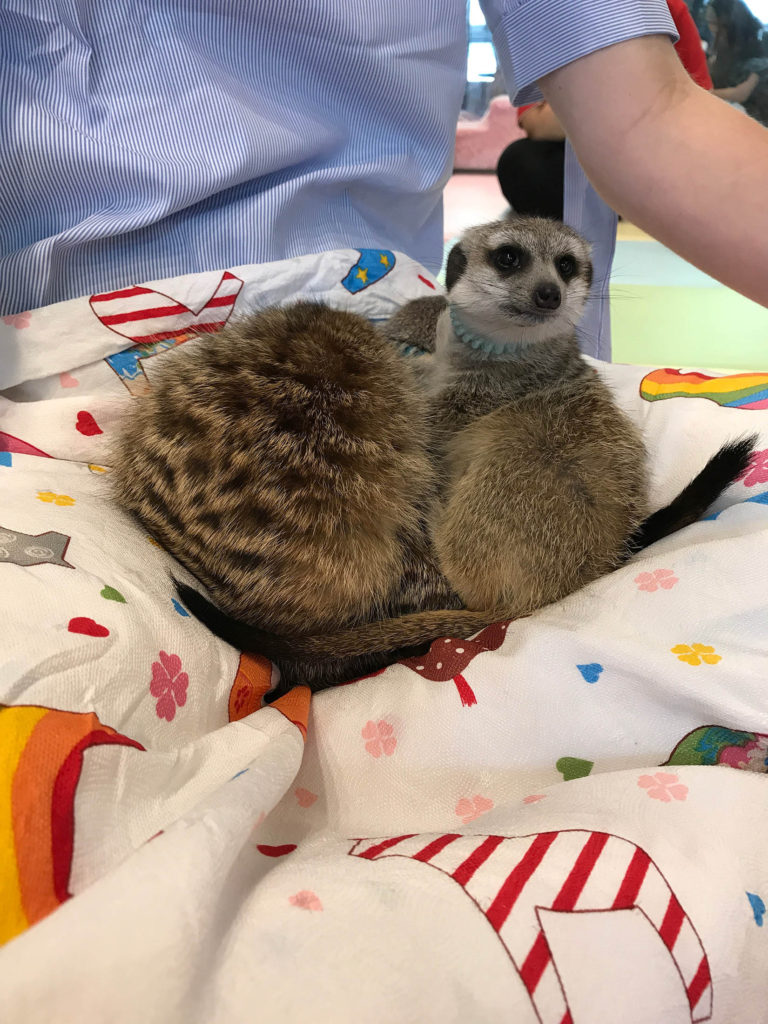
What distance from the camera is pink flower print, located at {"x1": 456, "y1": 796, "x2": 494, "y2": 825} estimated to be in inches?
20.6

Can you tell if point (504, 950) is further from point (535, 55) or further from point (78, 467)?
point (535, 55)

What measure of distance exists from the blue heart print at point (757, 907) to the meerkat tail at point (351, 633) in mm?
330

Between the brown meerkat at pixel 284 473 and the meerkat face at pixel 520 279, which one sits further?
the meerkat face at pixel 520 279

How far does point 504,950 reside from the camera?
0.36 meters

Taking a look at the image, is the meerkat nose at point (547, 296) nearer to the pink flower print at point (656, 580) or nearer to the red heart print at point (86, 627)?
the pink flower print at point (656, 580)

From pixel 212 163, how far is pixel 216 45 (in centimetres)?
17

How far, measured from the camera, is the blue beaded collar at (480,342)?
92 centimetres

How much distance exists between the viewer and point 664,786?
479mm

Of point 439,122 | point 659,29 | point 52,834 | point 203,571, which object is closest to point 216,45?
point 439,122

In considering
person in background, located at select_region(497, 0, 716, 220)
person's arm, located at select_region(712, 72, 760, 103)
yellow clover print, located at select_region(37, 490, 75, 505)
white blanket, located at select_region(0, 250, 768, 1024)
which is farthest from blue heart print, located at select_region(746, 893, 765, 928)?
person's arm, located at select_region(712, 72, 760, 103)

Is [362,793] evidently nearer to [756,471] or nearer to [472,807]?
[472,807]

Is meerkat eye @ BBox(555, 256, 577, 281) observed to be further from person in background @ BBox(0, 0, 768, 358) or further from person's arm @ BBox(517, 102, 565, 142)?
person's arm @ BBox(517, 102, 565, 142)

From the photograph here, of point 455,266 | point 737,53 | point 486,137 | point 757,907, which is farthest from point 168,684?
point 486,137

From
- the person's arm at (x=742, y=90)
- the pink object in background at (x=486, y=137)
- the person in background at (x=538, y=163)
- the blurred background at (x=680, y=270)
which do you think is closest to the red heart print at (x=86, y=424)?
the blurred background at (x=680, y=270)
